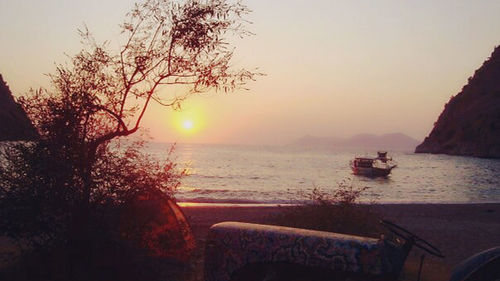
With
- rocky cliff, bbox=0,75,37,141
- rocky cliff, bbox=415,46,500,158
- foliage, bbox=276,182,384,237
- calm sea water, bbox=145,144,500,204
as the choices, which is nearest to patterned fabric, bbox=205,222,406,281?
calm sea water, bbox=145,144,500,204

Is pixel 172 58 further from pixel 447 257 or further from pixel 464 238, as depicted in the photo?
pixel 464 238

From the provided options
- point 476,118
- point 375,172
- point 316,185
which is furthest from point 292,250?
point 476,118

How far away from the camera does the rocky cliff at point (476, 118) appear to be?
12694 cm

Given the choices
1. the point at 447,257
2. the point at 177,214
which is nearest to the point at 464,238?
the point at 447,257

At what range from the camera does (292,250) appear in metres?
5.13

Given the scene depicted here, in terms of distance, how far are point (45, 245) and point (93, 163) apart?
167 centimetres

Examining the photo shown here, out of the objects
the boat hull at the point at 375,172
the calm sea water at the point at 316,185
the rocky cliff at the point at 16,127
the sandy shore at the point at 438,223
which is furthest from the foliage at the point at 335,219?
the boat hull at the point at 375,172

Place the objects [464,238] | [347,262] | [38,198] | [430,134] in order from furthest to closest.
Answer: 1. [430,134]
2. [464,238]
3. [38,198]
4. [347,262]

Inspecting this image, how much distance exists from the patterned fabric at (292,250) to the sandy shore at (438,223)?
622cm

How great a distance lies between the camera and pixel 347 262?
4871 mm

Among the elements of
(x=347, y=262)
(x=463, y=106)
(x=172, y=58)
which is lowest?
(x=347, y=262)

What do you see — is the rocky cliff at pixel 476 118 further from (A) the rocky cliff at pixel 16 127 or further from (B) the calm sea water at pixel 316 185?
(A) the rocky cliff at pixel 16 127

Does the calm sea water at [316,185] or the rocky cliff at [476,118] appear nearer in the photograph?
the calm sea water at [316,185]

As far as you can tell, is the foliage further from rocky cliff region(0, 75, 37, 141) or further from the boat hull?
the boat hull
